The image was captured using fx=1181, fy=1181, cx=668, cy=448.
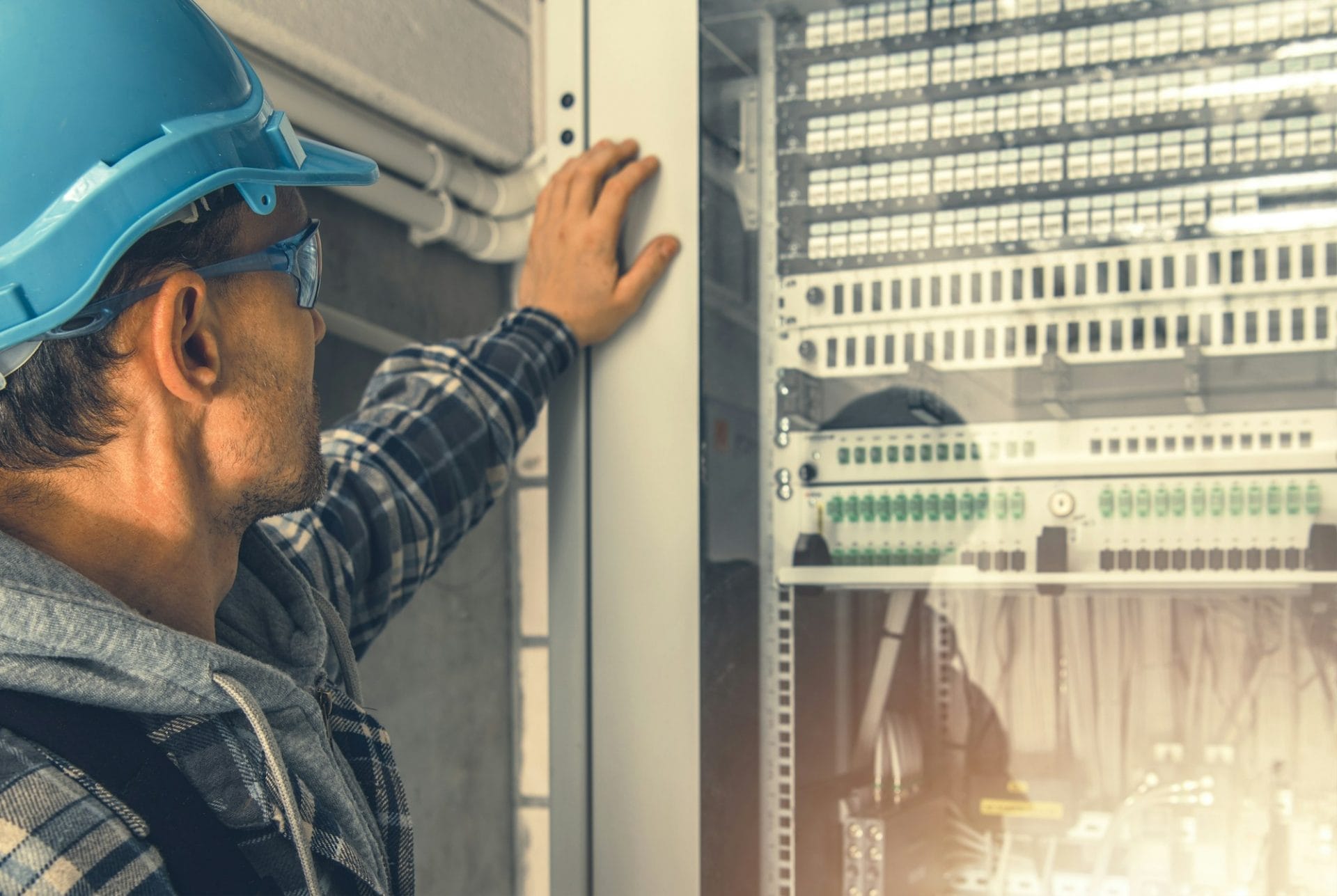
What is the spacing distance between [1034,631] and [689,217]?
0.55 metres

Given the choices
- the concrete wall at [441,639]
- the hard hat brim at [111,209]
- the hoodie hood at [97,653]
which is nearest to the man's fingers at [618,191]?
the hard hat brim at [111,209]

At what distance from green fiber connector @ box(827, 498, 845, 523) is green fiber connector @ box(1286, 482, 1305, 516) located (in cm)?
41

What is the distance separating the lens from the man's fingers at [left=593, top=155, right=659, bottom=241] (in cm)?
125

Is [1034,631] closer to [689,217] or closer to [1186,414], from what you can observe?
[1186,414]

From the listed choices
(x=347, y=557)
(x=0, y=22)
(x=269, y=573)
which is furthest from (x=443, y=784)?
(x=0, y=22)

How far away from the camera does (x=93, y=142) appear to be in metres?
0.76

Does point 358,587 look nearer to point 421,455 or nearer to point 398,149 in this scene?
point 421,455

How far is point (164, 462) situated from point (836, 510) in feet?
Result: 2.18

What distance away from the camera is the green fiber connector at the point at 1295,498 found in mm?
1042

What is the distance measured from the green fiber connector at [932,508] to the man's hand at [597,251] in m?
0.37

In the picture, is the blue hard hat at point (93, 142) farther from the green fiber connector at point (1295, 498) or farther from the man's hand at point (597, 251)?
the green fiber connector at point (1295, 498)

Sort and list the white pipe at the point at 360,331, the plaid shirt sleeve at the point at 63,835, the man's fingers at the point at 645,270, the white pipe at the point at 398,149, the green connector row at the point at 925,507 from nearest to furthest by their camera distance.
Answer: the plaid shirt sleeve at the point at 63,835, the green connector row at the point at 925,507, the man's fingers at the point at 645,270, the white pipe at the point at 398,149, the white pipe at the point at 360,331

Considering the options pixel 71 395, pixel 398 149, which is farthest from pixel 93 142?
pixel 398 149

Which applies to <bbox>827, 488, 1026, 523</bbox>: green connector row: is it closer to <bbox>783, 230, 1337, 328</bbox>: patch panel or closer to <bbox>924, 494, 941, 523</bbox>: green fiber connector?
<bbox>924, 494, 941, 523</bbox>: green fiber connector
